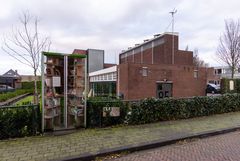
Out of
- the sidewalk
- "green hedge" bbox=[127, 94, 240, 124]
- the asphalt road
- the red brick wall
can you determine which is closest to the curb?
the sidewalk

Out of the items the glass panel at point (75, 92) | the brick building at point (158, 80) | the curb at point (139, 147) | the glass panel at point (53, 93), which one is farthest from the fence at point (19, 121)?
the brick building at point (158, 80)

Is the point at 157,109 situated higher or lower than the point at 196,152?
higher

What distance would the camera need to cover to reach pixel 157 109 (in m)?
8.09

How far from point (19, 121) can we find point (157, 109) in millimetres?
4877

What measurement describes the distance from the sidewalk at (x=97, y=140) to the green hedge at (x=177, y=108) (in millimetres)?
394

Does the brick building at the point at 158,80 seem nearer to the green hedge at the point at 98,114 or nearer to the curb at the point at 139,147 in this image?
the green hedge at the point at 98,114

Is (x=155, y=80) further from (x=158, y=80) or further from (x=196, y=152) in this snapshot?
(x=196, y=152)

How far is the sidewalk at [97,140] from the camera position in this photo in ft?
15.7

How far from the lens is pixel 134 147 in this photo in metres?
5.30

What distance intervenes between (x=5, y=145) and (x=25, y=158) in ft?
3.94

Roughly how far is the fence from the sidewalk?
1.00 ft

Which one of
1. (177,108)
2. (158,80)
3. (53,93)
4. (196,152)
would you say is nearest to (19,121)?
(53,93)

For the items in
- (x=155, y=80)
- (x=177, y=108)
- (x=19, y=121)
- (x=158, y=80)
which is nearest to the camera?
(x=19, y=121)

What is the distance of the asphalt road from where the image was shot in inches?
188
